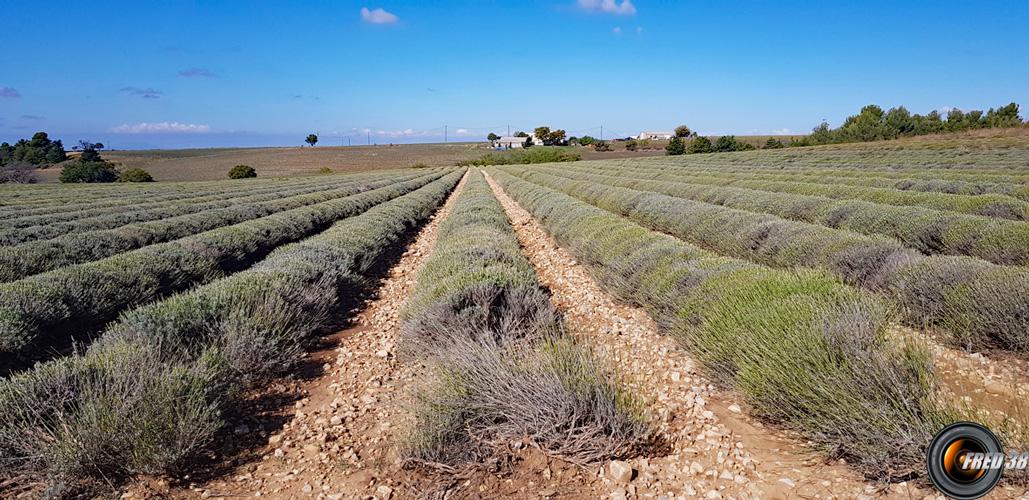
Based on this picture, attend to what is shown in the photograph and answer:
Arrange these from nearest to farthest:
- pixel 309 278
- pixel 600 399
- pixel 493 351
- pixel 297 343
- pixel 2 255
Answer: pixel 600 399 → pixel 493 351 → pixel 297 343 → pixel 309 278 → pixel 2 255

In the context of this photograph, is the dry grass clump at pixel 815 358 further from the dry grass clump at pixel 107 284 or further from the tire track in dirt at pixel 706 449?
the dry grass clump at pixel 107 284

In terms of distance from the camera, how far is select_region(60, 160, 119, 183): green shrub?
55906mm

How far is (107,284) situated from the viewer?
653cm

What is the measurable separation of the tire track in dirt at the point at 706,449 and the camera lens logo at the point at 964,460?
0.69 feet

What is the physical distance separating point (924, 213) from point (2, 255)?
15340mm

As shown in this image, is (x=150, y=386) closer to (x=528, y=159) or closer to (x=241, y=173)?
(x=241, y=173)

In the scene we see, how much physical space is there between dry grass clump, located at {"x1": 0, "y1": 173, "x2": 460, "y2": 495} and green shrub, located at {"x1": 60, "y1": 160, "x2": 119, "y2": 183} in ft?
223

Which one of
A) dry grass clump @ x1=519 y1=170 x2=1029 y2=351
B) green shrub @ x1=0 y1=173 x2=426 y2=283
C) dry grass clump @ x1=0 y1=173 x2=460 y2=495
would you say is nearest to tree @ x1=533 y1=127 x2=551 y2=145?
green shrub @ x1=0 y1=173 x2=426 y2=283

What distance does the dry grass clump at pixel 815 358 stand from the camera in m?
2.54

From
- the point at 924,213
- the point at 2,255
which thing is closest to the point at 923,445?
the point at 924,213

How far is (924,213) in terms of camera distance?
8.48 meters

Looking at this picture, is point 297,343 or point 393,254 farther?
point 393,254

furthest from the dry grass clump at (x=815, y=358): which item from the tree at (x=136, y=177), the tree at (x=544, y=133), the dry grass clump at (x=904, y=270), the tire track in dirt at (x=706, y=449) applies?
the tree at (x=544, y=133)

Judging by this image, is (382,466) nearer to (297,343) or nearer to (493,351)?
(493,351)
